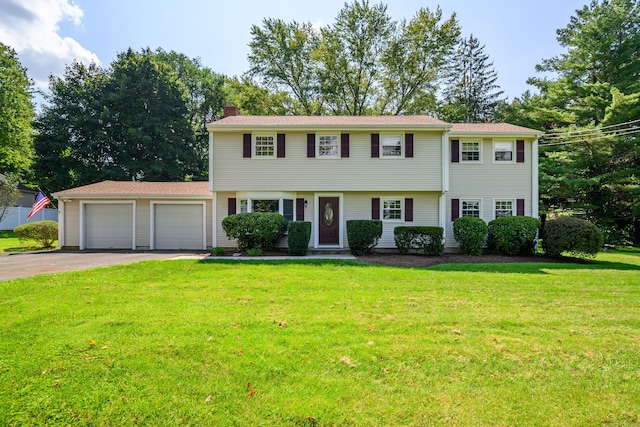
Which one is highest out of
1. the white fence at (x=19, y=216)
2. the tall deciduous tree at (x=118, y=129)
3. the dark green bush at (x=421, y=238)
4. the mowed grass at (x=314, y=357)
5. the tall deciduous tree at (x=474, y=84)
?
the tall deciduous tree at (x=474, y=84)

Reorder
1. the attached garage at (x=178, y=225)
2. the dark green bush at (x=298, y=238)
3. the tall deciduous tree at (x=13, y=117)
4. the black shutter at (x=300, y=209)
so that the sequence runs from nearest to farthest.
A: the dark green bush at (x=298, y=238)
the black shutter at (x=300, y=209)
the attached garage at (x=178, y=225)
the tall deciduous tree at (x=13, y=117)

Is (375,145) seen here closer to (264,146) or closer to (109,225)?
(264,146)

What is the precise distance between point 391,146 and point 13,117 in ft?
92.7

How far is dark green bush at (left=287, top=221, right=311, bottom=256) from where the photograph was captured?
40.4 feet

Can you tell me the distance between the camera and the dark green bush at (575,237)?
11453mm

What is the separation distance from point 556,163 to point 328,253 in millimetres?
16091

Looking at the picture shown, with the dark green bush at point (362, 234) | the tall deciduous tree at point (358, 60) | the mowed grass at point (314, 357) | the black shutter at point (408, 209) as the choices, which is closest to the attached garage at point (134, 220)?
the dark green bush at point (362, 234)

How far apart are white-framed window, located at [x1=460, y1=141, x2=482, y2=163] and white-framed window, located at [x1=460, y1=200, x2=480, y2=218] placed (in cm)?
186

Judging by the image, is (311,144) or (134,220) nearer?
(311,144)

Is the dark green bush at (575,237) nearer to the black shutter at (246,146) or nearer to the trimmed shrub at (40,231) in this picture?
the black shutter at (246,146)

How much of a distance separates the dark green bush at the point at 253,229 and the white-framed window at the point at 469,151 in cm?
868

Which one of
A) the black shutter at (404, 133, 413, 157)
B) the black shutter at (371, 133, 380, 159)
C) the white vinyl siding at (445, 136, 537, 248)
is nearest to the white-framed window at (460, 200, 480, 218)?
the white vinyl siding at (445, 136, 537, 248)

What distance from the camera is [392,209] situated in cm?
1438

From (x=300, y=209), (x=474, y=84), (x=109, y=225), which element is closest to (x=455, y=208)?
(x=300, y=209)
